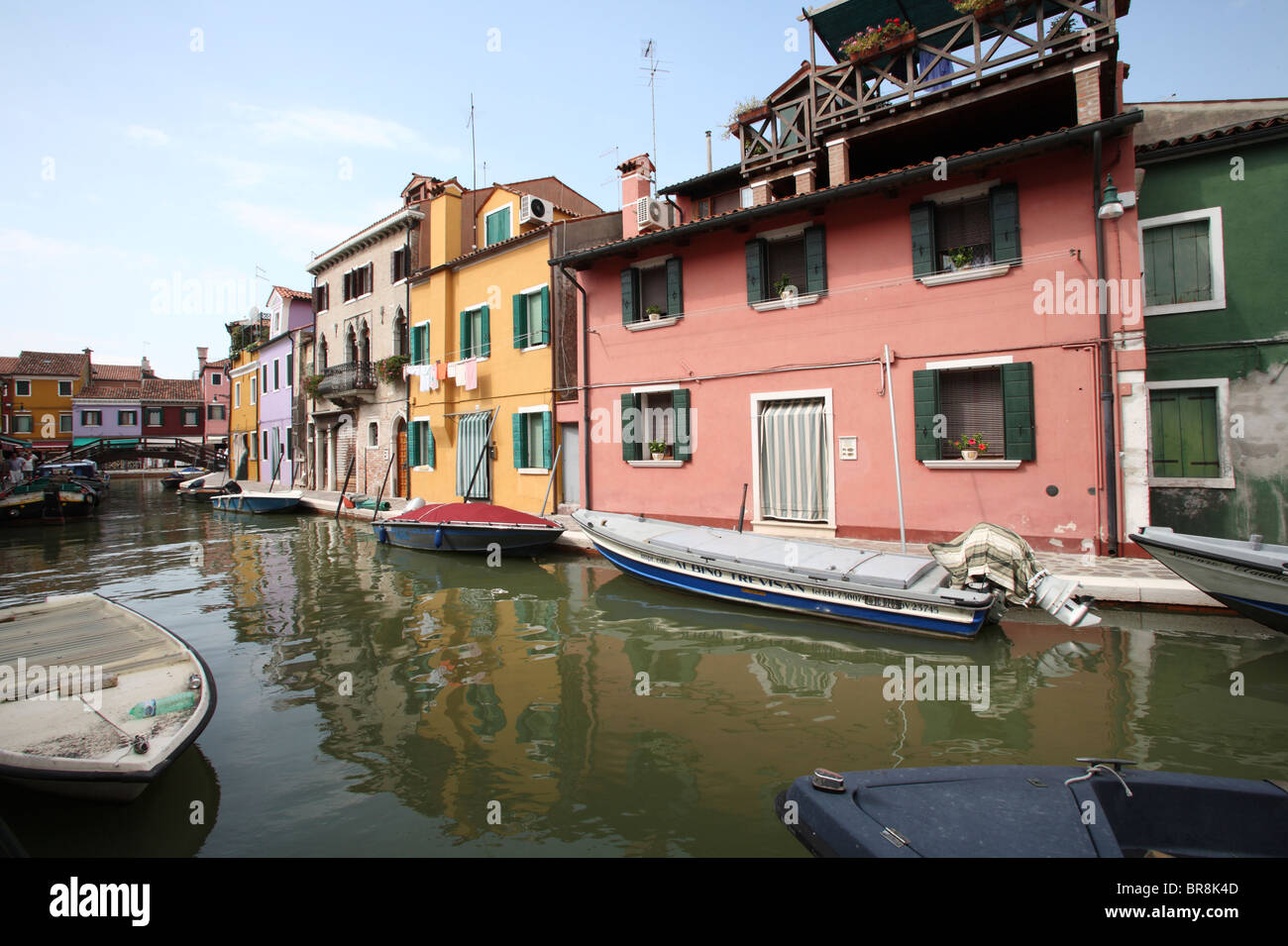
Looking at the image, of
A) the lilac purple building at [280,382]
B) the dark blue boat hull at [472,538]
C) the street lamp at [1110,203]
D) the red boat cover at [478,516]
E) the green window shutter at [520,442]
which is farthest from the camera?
Result: the lilac purple building at [280,382]

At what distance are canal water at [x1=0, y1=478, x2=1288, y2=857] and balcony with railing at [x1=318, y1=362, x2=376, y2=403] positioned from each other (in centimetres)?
1495

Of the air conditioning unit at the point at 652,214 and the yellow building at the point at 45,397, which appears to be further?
the yellow building at the point at 45,397

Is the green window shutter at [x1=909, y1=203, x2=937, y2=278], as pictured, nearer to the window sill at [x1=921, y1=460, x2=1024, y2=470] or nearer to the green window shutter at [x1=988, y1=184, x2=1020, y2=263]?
the window sill at [x1=921, y1=460, x2=1024, y2=470]

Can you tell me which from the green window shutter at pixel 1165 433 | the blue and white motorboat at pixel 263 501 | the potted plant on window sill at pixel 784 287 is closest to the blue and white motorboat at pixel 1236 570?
the green window shutter at pixel 1165 433

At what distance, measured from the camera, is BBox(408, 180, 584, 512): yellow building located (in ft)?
53.7

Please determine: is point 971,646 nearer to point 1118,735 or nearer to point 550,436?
point 1118,735

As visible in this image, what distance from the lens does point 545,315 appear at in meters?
16.1

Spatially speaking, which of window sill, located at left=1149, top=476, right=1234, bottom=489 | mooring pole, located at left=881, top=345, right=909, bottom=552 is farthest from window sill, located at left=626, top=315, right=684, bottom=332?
window sill, located at left=1149, top=476, right=1234, bottom=489

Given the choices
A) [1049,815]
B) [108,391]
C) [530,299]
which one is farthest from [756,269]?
[108,391]

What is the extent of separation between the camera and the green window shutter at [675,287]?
13.4m

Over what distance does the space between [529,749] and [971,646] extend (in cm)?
479

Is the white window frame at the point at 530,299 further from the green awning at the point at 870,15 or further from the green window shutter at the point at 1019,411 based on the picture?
the green window shutter at the point at 1019,411

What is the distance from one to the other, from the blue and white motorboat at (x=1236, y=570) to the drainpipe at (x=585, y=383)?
1037cm

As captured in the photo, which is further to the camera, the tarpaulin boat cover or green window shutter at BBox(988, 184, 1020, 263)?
green window shutter at BBox(988, 184, 1020, 263)
